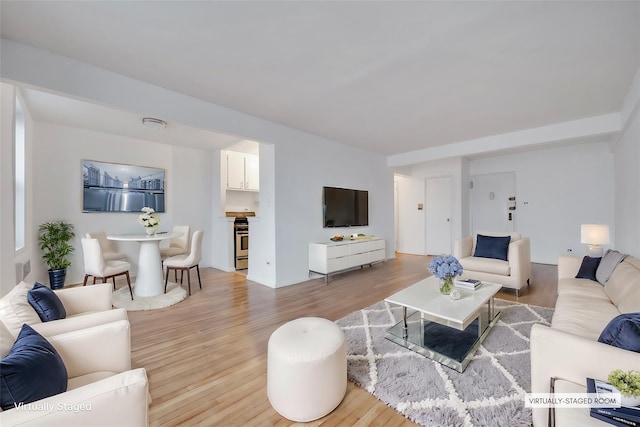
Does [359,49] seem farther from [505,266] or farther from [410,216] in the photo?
[410,216]

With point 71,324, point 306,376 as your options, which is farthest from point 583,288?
point 71,324

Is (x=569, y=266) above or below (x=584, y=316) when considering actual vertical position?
above

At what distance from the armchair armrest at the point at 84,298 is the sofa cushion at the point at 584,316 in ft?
11.0

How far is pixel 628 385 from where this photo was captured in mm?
936

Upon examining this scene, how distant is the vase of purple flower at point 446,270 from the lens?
2.34 metres

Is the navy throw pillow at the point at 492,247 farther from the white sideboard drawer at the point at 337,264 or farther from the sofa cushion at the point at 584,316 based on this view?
the white sideboard drawer at the point at 337,264

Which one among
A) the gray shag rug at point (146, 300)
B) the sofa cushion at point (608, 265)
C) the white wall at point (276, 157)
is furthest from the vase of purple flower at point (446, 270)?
the gray shag rug at point (146, 300)

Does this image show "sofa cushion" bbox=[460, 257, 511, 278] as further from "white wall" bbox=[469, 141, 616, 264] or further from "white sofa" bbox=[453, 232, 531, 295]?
"white wall" bbox=[469, 141, 616, 264]

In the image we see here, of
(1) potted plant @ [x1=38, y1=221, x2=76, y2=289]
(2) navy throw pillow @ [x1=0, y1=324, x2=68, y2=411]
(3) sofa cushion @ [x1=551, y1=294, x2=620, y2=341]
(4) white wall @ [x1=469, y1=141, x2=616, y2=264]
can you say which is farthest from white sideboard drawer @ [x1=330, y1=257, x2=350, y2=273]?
(4) white wall @ [x1=469, y1=141, x2=616, y2=264]

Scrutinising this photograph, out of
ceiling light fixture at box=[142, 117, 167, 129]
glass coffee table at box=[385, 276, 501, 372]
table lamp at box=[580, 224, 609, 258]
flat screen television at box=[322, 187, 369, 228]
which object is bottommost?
glass coffee table at box=[385, 276, 501, 372]

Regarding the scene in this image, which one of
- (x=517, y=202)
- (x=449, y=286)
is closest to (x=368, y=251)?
(x=449, y=286)

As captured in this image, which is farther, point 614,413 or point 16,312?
point 16,312

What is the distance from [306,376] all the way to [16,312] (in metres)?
1.54

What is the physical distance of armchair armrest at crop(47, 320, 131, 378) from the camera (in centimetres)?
126
